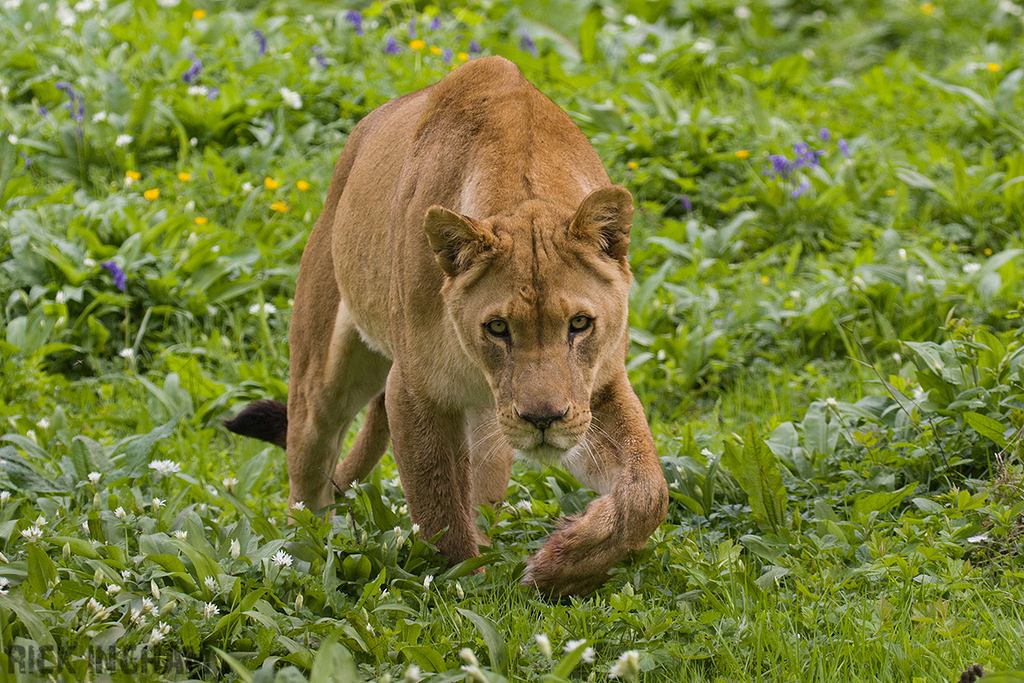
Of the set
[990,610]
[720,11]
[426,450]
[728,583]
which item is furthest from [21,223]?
[720,11]

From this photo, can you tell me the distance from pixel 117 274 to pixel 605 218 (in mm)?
4246

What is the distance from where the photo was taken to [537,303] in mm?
3744

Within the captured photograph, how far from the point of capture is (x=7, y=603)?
10.5 feet

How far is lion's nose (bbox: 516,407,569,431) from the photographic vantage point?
362cm

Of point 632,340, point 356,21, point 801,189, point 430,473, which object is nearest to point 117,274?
point 632,340

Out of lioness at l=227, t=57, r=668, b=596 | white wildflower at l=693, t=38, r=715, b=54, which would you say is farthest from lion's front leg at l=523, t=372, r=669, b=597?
white wildflower at l=693, t=38, r=715, b=54

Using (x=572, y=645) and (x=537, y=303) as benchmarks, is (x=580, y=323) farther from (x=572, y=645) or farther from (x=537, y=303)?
(x=572, y=645)

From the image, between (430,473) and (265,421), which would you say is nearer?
(430,473)

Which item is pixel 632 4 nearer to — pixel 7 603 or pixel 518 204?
pixel 518 204

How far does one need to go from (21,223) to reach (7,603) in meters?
4.71

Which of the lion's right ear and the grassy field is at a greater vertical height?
the lion's right ear

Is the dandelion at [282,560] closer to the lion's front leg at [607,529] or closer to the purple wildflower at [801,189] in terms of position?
the lion's front leg at [607,529]

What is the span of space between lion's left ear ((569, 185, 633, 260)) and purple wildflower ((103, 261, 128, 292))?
4.11 meters

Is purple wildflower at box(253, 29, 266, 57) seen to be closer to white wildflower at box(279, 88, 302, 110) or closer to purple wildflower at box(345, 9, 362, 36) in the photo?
purple wildflower at box(345, 9, 362, 36)
